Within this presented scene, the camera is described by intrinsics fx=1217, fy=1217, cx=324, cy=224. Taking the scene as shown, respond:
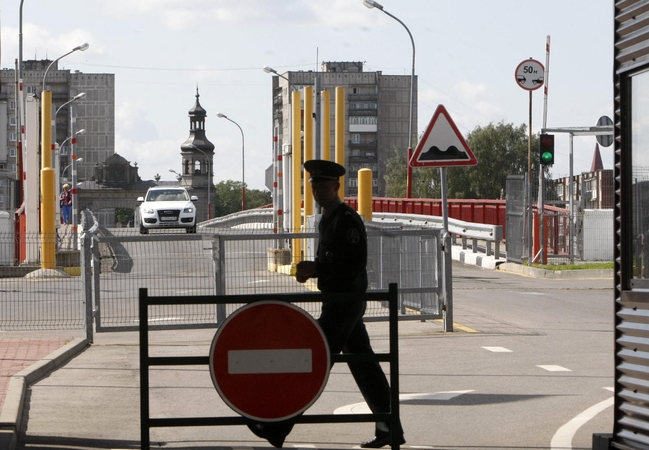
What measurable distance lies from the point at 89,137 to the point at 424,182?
91.5 meters

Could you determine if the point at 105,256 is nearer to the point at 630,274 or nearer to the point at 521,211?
the point at 630,274

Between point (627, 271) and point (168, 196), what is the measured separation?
40844 mm

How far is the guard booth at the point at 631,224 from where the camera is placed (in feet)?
20.5

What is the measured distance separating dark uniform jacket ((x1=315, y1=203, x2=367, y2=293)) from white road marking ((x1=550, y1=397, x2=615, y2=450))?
152cm

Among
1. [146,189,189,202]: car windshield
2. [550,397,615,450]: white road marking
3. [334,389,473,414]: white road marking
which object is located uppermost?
[146,189,189,202]: car windshield

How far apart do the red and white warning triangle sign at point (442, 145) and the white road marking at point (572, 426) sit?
5.41 m

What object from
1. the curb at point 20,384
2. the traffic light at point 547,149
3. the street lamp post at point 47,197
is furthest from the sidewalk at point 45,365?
the traffic light at point 547,149

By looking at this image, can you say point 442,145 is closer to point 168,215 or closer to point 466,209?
point 466,209

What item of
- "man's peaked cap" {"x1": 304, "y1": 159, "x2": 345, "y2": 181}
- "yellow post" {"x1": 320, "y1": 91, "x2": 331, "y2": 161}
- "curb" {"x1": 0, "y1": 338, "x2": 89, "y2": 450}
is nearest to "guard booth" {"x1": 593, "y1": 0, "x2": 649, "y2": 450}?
"man's peaked cap" {"x1": 304, "y1": 159, "x2": 345, "y2": 181}

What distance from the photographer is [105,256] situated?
44.5 ft

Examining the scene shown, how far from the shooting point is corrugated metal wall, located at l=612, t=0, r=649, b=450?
245 inches

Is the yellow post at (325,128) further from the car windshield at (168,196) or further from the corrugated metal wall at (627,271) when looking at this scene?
the car windshield at (168,196)

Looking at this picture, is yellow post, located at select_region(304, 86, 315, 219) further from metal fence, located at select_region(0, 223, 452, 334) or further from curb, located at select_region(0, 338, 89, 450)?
curb, located at select_region(0, 338, 89, 450)

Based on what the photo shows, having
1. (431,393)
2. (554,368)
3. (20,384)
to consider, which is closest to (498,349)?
A: (554,368)
